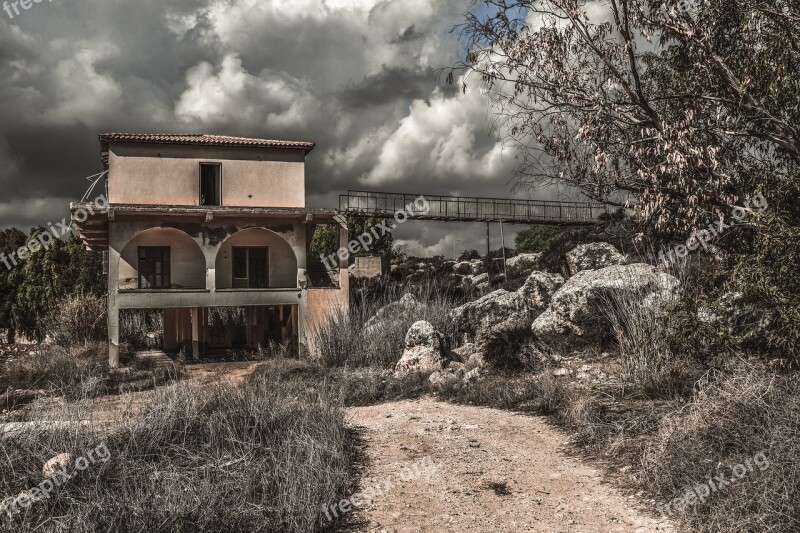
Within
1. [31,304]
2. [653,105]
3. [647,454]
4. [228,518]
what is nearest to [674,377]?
[647,454]

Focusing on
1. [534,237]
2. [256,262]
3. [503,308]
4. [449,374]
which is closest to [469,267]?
[534,237]

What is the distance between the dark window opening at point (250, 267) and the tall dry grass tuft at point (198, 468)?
1358 centimetres

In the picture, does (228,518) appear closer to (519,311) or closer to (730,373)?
(730,373)

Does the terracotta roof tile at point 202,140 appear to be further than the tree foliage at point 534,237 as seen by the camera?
No

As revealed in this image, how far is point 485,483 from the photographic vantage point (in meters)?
6.95

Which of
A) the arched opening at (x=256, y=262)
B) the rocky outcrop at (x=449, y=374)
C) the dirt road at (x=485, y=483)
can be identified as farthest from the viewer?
the arched opening at (x=256, y=262)

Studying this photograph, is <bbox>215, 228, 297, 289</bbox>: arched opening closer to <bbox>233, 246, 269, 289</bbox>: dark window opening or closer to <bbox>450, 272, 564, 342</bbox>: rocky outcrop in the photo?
<bbox>233, 246, 269, 289</bbox>: dark window opening

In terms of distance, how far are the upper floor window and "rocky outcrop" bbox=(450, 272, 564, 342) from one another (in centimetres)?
920

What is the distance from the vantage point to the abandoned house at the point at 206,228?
62.0 ft

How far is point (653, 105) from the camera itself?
27.9 ft

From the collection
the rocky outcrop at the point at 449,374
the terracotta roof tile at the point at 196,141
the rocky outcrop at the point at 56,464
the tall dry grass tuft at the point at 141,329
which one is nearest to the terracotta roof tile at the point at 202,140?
the terracotta roof tile at the point at 196,141

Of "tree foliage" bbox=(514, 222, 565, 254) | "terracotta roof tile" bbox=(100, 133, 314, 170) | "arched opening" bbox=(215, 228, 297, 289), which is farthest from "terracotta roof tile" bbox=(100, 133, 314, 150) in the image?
"tree foliage" bbox=(514, 222, 565, 254)

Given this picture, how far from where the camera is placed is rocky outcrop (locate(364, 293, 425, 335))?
16.9 meters

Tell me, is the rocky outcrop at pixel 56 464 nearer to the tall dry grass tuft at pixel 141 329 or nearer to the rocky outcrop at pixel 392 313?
the rocky outcrop at pixel 392 313
